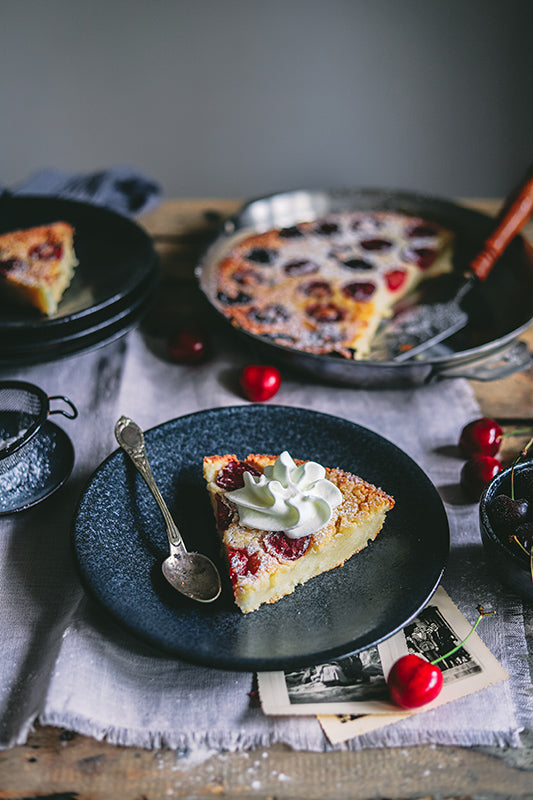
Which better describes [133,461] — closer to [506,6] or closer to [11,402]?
[11,402]

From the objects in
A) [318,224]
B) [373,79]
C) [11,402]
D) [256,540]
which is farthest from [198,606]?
[373,79]

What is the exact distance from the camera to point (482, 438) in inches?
67.0

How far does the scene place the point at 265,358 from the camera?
6.49 feet

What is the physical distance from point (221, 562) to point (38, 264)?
123 cm

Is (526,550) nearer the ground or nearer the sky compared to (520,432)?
nearer the sky

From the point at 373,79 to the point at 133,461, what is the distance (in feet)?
9.53

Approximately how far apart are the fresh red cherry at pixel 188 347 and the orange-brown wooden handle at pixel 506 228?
917mm

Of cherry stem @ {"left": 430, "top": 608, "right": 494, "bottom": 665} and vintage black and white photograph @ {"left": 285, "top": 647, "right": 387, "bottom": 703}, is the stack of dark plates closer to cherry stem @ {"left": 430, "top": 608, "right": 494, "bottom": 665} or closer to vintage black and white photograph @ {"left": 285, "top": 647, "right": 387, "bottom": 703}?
vintage black and white photograph @ {"left": 285, "top": 647, "right": 387, "bottom": 703}

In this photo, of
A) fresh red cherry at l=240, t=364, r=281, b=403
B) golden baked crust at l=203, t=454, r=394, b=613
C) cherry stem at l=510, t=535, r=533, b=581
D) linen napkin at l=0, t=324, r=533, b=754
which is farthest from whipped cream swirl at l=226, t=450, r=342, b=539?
fresh red cherry at l=240, t=364, r=281, b=403

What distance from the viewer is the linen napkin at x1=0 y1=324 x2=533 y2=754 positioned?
1.16 m

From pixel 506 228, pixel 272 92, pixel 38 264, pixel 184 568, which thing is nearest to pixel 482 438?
pixel 184 568

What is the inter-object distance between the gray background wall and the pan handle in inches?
82.7

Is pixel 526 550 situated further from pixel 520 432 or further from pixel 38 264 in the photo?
pixel 38 264

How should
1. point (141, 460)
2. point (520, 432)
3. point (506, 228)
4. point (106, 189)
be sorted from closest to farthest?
point (141, 460), point (520, 432), point (506, 228), point (106, 189)
